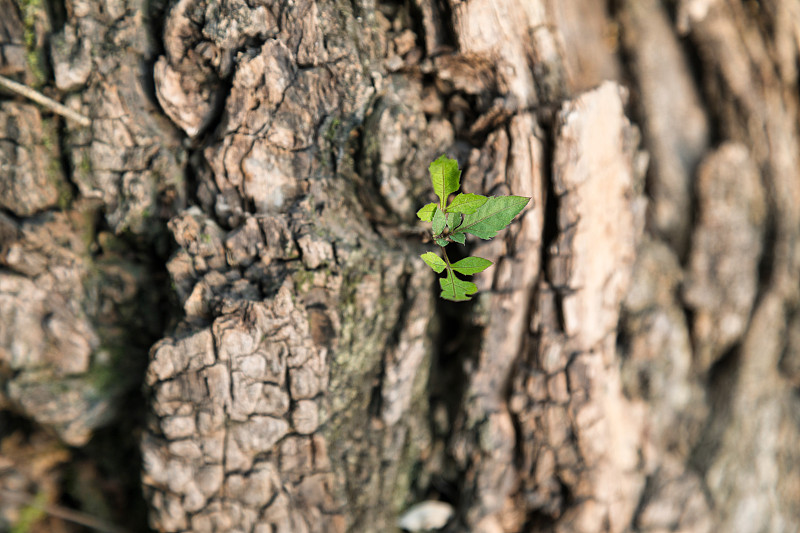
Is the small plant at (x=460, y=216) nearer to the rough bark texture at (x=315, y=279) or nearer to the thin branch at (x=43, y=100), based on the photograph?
the rough bark texture at (x=315, y=279)

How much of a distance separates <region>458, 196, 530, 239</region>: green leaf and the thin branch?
1.52m

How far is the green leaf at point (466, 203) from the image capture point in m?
1.57

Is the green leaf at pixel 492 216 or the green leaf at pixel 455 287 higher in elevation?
the green leaf at pixel 492 216

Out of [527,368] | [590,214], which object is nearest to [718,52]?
[590,214]

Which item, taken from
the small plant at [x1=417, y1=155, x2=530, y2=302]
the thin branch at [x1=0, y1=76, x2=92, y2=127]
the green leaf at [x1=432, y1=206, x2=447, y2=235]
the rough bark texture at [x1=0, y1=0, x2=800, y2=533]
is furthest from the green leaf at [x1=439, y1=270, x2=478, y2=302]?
→ the thin branch at [x1=0, y1=76, x2=92, y2=127]

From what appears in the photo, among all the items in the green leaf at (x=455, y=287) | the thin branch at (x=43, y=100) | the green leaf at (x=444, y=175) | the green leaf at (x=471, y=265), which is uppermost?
the thin branch at (x=43, y=100)

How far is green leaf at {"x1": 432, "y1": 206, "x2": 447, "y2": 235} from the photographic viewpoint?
5.13 feet

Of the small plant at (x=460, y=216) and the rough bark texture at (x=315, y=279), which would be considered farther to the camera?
the rough bark texture at (x=315, y=279)

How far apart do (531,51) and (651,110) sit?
45.3 inches

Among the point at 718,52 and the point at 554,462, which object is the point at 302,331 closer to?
the point at 554,462

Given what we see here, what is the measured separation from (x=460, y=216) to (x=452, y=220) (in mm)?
37

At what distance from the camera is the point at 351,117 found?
1839mm

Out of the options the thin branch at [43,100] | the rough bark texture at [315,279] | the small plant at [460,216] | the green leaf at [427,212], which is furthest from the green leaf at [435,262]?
the thin branch at [43,100]

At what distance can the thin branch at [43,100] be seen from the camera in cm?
182
